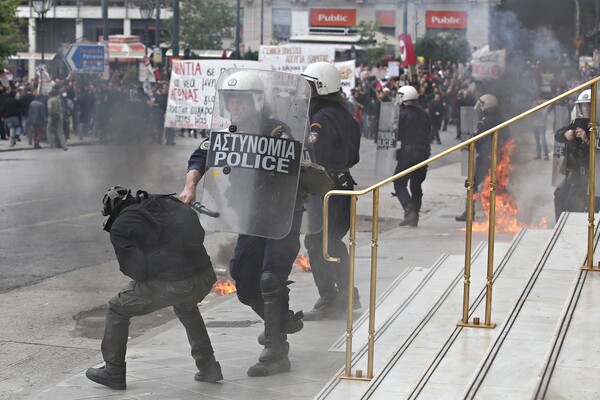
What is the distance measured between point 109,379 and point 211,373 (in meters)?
0.57


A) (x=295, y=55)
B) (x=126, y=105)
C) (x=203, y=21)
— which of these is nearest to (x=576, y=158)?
(x=295, y=55)

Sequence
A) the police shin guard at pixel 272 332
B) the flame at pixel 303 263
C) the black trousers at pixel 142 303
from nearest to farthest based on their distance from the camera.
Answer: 1. the black trousers at pixel 142 303
2. the police shin guard at pixel 272 332
3. the flame at pixel 303 263

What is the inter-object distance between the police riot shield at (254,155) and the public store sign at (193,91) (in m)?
14.0

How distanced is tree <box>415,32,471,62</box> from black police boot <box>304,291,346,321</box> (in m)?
26.1

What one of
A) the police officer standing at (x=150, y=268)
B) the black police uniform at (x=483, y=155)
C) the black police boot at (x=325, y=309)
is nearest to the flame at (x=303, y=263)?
the black police boot at (x=325, y=309)

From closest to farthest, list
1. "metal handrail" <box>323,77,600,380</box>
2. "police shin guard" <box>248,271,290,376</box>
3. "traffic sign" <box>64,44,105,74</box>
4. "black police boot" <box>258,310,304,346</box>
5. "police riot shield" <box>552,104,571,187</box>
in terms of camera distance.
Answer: "metal handrail" <box>323,77,600,380</box> < "police shin guard" <box>248,271,290,376</box> < "black police boot" <box>258,310,304,346</box> < "police riot shield" <box>552,104,571,187</box> < "traffic sign" <box>64,44,105,74</box>

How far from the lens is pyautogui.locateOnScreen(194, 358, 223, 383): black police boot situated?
6531 mm

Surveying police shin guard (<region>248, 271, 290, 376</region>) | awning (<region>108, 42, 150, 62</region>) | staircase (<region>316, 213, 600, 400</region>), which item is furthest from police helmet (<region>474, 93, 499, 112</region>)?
awning (<region>108, 42, 150, 62</region>)

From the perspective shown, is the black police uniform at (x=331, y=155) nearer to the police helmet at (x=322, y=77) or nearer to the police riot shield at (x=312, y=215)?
the police helmet at (x=322, y=77)

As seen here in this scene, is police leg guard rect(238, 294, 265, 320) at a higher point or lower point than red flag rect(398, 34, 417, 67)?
lower

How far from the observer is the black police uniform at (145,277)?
6152 millimetres

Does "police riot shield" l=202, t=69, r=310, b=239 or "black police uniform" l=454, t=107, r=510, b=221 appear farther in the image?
"black police uniform" l=454, t=107, r=510, b=221

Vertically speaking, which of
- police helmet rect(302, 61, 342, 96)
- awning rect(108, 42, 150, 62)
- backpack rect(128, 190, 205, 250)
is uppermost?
awning rect(108, 42, 150, 62)

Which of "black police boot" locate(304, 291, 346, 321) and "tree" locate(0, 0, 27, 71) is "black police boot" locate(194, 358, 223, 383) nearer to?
"black police boot" locate(304, 291, 346, 321)
